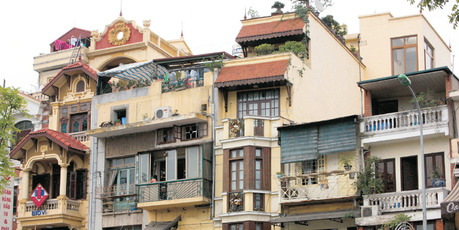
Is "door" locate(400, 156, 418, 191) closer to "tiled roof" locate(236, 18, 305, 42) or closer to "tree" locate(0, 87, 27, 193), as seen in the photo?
"tiled roof" locate(236, 18, 305, 42)

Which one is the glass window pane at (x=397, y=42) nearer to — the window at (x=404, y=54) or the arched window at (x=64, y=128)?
the window at (x=404, y=54)

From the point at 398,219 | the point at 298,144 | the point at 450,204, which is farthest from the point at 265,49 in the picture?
the point at 450,204

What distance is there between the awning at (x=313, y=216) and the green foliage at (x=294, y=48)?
9284 millimetres

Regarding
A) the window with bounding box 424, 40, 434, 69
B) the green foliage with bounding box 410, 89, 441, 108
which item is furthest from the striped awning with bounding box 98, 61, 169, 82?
the green foliage with bounding box 410, 89, 441, 108

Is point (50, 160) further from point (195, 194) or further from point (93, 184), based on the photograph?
point (195, 194)

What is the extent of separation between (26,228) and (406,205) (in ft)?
73.5

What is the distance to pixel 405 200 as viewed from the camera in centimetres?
3478

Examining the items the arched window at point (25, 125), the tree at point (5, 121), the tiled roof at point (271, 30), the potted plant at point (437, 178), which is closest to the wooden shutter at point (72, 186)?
the tree at point (5, 121)

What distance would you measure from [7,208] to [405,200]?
76.7 ft

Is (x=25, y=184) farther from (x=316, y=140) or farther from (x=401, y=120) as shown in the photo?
(x=401, y=120)

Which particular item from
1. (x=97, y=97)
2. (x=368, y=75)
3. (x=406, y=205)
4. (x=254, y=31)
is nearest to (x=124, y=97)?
(x=97, y=97)

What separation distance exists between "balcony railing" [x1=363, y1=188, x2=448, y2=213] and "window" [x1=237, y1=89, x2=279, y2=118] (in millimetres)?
8095

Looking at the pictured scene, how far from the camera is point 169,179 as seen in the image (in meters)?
42.9

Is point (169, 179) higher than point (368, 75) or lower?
lower
